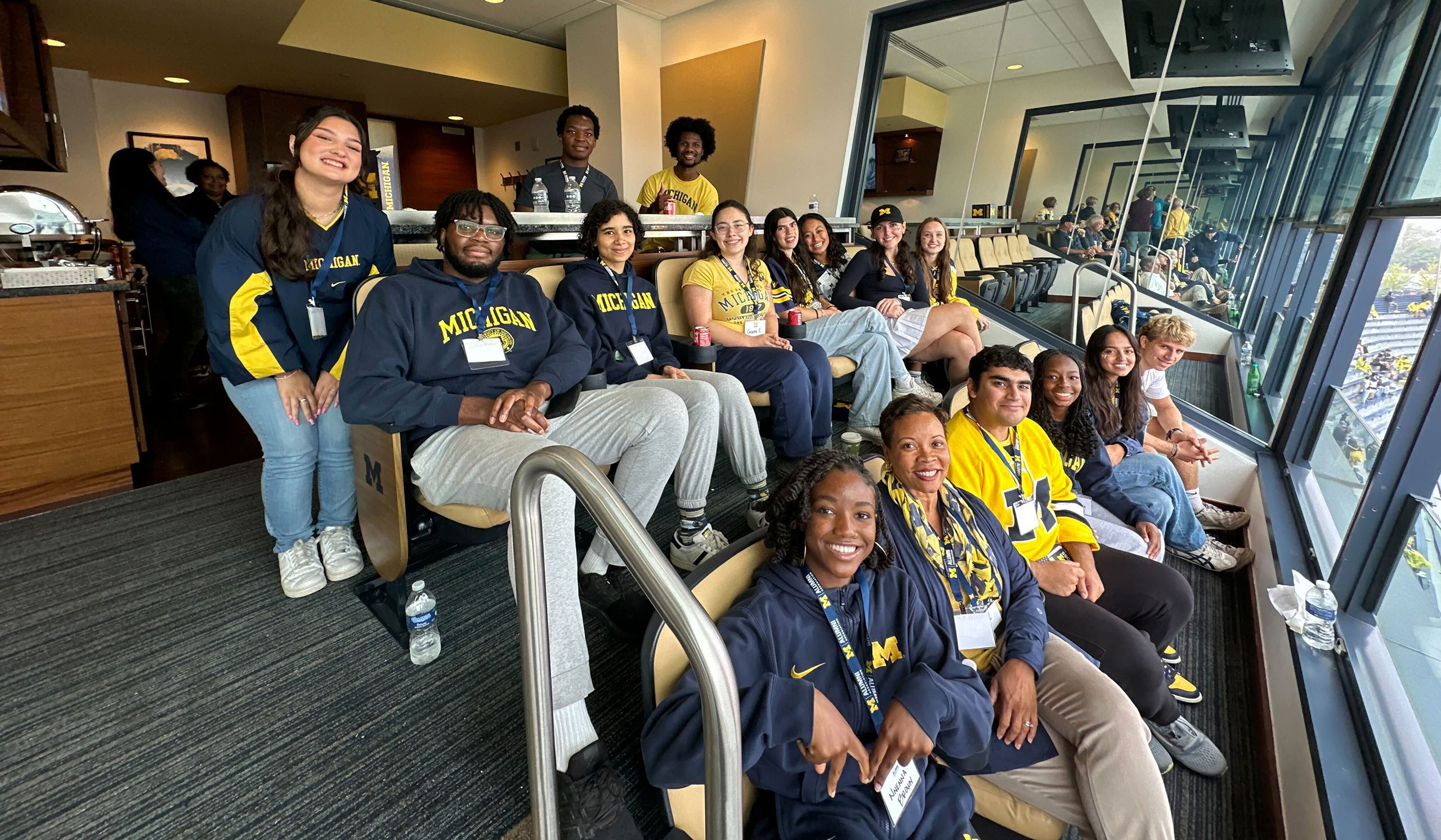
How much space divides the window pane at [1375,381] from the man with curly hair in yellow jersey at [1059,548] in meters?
0.73

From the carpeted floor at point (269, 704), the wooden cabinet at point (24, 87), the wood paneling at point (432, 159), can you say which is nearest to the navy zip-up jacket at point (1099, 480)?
the carpeted floor at point (269, 704)

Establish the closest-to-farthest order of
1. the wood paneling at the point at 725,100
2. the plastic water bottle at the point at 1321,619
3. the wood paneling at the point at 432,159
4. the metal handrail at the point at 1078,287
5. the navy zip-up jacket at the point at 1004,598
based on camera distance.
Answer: the navy zip-up jacket at the point at 1004,598 < the plastic water bottle at the point at 1321,619 < the metal handrail at the point at 1078,287 < the wood paneling at the point at 725,100 < the wood paneling at the point at 432,159

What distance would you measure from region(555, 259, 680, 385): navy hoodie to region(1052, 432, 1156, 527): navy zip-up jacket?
148 centimetres

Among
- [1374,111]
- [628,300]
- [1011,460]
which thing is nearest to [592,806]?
[1011,460]

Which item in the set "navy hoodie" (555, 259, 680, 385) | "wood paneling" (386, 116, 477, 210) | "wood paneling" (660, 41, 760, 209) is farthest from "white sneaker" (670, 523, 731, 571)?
"wood paneling" (386, 116, 477, 210)

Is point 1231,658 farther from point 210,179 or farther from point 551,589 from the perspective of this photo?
point 210,179

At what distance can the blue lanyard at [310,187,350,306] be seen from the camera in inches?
72.4

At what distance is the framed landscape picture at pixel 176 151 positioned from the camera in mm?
6734

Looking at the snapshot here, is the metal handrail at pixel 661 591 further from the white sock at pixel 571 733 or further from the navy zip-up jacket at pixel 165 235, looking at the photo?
the navy zip-up jacket at pixel 165 235

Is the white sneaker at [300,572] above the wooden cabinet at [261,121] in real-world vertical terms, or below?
below

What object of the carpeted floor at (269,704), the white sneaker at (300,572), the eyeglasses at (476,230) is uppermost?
the eyeglasses at (476,230)

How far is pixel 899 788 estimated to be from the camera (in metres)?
1.02

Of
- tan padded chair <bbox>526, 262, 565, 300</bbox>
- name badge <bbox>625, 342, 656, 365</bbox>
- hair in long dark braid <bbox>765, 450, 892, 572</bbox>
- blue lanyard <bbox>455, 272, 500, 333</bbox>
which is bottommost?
hair in long dark braid <bbox>765, 450, 892, 572</bbox>

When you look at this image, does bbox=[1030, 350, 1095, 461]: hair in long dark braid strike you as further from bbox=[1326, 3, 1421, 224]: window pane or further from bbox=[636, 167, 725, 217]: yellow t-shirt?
bbox=[636, 167, 725, 217]: yellow t-shirt
